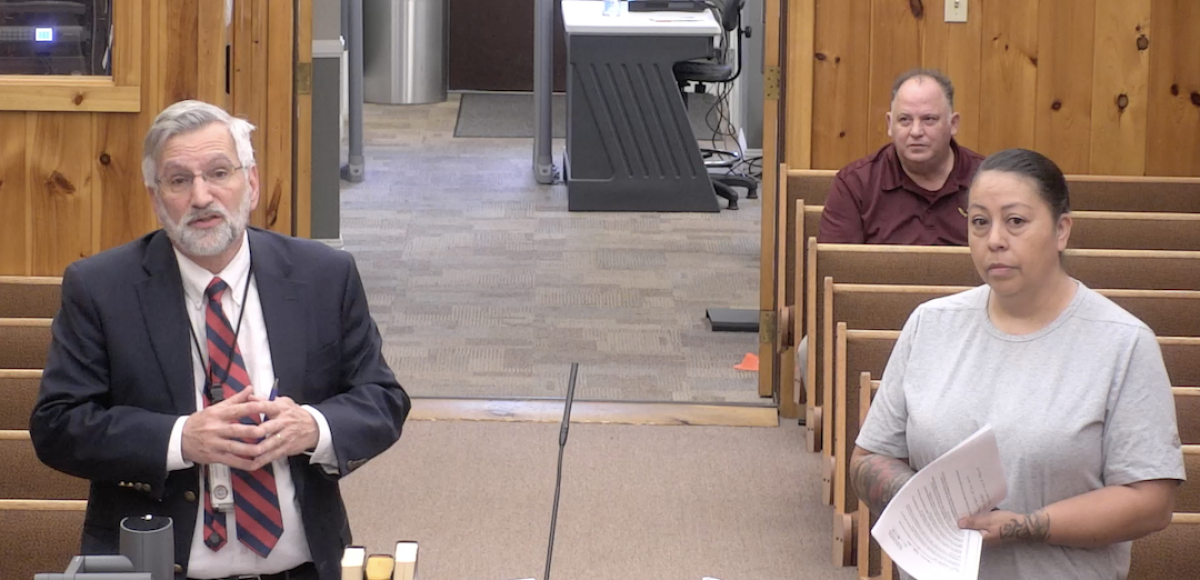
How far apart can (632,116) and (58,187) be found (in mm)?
4408

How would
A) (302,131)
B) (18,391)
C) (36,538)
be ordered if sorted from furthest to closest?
(302,131) → (18,391) → (36,538)

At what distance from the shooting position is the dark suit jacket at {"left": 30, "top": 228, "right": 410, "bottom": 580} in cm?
221

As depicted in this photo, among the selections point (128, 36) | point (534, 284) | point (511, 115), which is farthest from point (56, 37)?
point (511, 115)

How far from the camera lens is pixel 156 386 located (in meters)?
2.26

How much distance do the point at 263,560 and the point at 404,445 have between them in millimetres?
2515

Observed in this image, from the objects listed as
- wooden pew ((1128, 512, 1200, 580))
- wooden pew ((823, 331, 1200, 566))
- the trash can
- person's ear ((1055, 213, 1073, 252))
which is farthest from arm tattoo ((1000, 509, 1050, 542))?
the trash can

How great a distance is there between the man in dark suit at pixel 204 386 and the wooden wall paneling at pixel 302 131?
281 centimetres

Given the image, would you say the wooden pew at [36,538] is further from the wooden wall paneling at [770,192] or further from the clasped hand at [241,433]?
the wooden wall paneling at [770,192]

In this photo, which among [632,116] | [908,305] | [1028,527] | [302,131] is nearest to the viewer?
[1028,527]

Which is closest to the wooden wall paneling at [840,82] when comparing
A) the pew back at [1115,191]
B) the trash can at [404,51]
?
the pew back at [1115,191]

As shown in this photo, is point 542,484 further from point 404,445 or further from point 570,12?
point 570,12

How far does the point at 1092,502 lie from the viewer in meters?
2.08

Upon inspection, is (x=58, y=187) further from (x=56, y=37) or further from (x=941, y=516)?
(x=941, y=516)

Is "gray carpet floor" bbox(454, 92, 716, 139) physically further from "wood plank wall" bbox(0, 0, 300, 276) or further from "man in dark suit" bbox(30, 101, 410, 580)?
"man in dark suit" bbox(30, 101, 410, 580)
